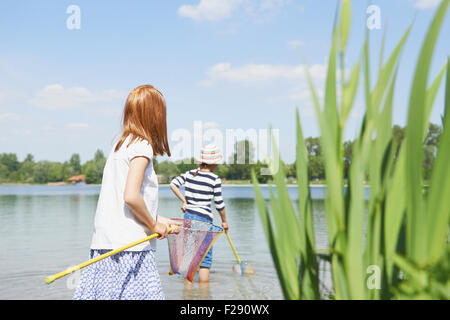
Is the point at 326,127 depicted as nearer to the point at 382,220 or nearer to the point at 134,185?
the point at 382,220

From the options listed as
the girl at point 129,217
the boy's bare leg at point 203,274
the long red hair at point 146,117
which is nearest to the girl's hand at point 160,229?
the girl at point 129,217

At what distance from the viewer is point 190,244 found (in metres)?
4.25

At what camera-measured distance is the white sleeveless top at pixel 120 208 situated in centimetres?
258

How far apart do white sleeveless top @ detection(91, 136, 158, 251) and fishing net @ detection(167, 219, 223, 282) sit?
1.37 m

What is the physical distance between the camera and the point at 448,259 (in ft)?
3.02

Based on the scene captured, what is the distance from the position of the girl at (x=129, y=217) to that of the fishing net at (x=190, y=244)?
1301 millimetres

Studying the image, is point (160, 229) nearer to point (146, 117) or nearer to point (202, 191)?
point (146, 117)

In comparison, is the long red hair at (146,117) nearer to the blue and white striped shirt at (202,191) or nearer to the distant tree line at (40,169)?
the blue and white striped shirt at (202,191)

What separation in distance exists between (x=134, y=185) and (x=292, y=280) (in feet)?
4.64

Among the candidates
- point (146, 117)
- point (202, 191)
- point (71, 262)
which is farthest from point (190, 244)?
point (71, 262)

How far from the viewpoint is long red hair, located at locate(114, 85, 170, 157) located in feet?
8.69

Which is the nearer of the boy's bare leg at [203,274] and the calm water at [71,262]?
the calm water at [71,262]

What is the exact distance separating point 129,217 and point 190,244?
5.66 ft
